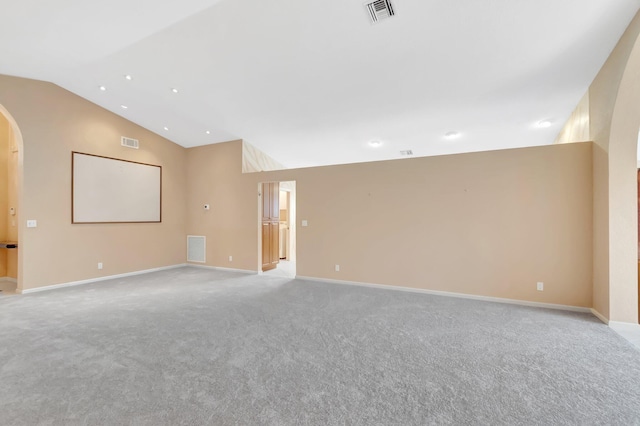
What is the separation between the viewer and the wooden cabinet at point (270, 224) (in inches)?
245

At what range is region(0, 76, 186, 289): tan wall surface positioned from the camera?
14.4 ft

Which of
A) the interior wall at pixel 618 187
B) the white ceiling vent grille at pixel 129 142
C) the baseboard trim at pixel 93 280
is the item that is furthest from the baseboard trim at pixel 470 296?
the white ceiling vent grille at pixel 129 142

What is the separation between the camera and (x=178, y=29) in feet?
10.7

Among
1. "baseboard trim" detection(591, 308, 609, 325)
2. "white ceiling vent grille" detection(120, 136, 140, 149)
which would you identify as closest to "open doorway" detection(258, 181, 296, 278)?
"white ceiling vent grille" detection(120, 136, 140, 149)

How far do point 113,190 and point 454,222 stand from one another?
6.48 metres

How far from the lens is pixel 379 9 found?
2.76 meters

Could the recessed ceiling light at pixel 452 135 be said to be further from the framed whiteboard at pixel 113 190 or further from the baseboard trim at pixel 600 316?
the framed whiteboard at pixel 113 190

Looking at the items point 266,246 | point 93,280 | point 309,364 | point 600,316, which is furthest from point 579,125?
point 93,280

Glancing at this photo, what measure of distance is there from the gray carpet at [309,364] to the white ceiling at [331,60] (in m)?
3.05

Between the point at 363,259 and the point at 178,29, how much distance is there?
14.2 ft

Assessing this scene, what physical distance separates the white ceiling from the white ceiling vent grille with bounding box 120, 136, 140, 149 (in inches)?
24.1

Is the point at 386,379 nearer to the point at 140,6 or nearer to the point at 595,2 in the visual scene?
the point at 595,2

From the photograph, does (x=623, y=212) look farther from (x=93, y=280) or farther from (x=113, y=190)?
(x=93, y=280)

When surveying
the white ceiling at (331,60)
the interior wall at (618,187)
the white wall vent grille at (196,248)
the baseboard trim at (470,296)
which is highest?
the white ceiling at (331,60)
